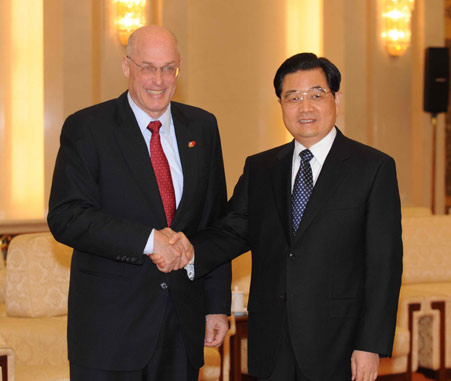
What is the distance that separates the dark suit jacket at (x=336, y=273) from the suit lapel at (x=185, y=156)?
1.09ft

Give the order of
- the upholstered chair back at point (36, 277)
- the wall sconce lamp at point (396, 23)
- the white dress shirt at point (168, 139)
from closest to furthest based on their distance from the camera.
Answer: the white dress shirt at point (168, 139)
the upholstered chair back at point (36, 277)
the wall sconce lamp at point (396, 23)

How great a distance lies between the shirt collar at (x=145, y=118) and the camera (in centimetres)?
276

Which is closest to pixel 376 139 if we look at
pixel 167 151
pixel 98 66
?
pixel 98 66

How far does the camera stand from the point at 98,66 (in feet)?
24.5

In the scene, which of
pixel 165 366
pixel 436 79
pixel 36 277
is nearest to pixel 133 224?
pixel 165 366

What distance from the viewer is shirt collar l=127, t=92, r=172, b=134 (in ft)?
9.05

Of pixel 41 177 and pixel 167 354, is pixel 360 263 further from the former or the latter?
pixel 41 177

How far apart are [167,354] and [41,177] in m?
5.23

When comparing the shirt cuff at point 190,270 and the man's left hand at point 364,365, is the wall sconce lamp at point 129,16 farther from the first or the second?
the man's left hand at point 364,365

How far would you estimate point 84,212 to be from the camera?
8.29 feet

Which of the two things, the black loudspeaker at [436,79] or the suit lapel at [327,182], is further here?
the black loudspeaker at [436,79]

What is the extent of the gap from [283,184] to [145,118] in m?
0.56

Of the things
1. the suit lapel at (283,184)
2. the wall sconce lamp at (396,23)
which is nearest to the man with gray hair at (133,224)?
the suit lapel at (283,184)

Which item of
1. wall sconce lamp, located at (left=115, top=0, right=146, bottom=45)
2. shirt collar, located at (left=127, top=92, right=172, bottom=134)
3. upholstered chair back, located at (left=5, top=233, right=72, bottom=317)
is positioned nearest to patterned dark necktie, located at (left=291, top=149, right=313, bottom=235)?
shirt collar, located at (left=127, top=92, right=172, bottom=134)
